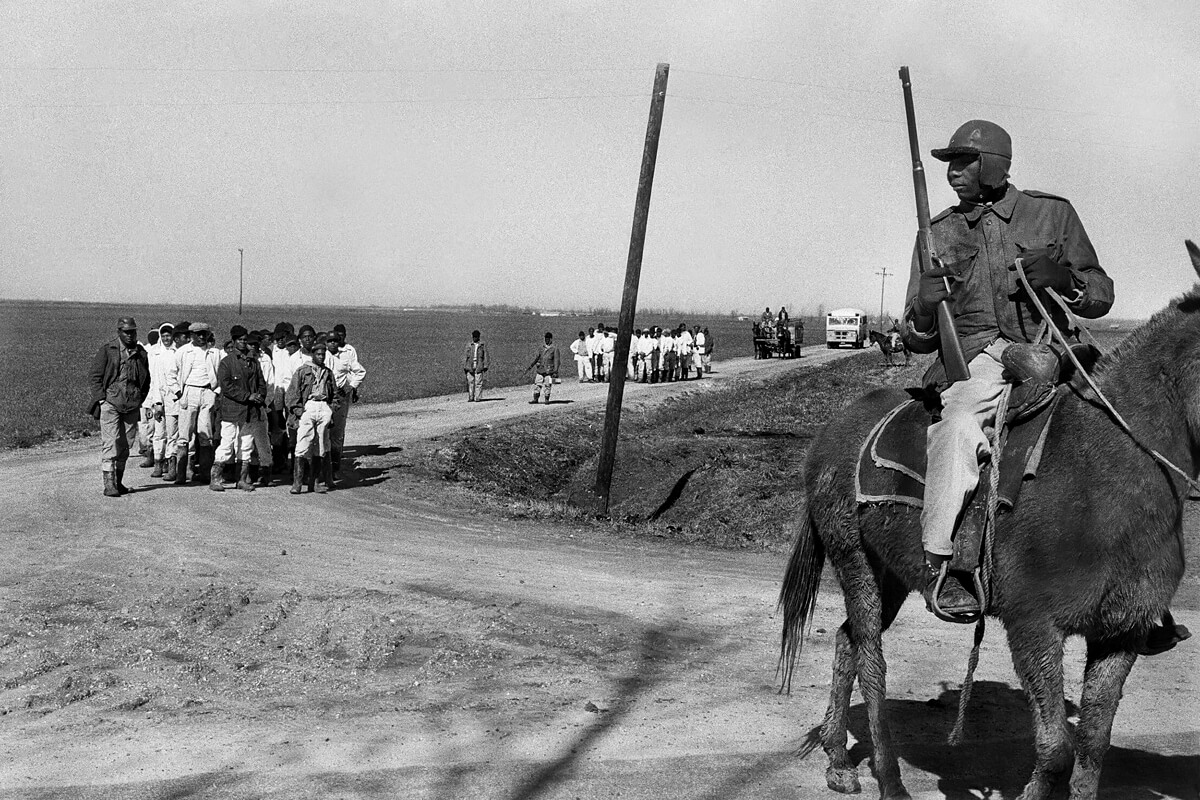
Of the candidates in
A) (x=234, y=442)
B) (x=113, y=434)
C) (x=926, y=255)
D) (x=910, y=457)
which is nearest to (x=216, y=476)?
(x=234, y=442)

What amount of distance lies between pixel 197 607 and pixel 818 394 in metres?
30.6

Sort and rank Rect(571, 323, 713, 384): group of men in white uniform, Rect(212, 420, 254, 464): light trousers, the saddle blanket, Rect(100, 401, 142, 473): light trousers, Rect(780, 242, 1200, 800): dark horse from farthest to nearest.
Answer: Rect(571, 323, 713, 384): group of men in white uniform
Rect(212, 420, 254, 464): light trousers
Rect(100, 401, 142, 473): light trousers
the saddle blanket
Rect(780, 242, 1200, 800): dark horse

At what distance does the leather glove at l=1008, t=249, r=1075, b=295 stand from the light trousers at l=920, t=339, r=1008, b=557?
1.34 ft

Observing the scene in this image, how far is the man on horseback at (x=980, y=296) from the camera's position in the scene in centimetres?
573

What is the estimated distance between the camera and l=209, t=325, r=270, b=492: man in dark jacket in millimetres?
16906

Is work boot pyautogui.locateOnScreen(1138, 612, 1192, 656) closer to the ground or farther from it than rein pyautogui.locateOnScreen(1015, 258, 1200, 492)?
closer to the ground

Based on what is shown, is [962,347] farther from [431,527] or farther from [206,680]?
[431,527]

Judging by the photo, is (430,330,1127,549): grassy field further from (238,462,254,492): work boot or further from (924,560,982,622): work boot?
Result: (924,560,982,622): work boot

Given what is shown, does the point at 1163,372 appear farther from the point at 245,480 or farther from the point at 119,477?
the point at 119,477

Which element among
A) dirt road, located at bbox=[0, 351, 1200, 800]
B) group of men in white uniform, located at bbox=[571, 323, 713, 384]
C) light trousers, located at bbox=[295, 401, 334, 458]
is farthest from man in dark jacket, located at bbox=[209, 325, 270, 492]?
group of men in white uniform, located at bbox=[571, 323, 713, 384]

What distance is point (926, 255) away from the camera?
6301 mm

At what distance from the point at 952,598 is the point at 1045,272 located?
1619 millimetres

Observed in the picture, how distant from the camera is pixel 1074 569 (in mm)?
5273

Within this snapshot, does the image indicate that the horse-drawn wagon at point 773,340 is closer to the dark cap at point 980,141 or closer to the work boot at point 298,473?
the work boot at point 298,473
